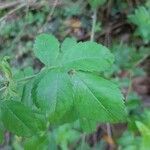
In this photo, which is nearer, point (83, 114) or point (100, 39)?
point (83, 114)

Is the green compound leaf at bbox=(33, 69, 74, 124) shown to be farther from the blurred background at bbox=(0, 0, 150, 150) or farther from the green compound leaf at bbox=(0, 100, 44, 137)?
the blurred background at bbox=(0, 0, 150, 150)

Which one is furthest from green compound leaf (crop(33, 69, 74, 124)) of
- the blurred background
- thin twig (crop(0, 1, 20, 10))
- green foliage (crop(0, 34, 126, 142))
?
thin twig (crop(0, 1, 20, 10))

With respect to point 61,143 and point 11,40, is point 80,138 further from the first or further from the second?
point 11,40

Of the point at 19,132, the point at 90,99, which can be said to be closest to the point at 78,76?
the point at 90,99

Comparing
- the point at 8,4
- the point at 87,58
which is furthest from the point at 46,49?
Result: the point at 8,4

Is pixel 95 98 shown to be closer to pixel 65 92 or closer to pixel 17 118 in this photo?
pixel 65 92

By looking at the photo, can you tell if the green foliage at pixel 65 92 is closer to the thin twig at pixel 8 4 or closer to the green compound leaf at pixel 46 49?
the green compound leaf at pixel 46 49

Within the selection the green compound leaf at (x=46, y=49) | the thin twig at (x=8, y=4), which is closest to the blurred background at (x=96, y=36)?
the thin twig at (x=8, y=4)
